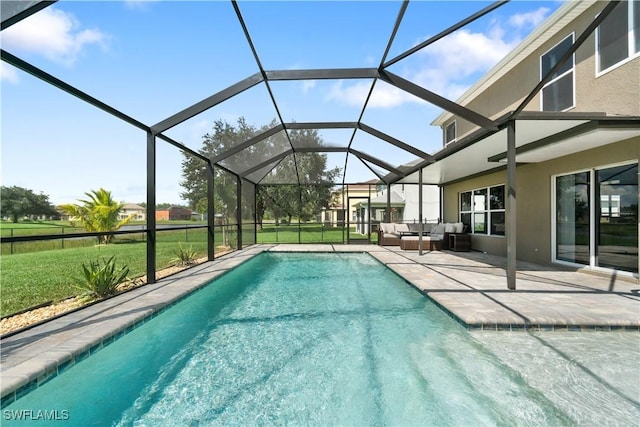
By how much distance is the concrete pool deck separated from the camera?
266 cm

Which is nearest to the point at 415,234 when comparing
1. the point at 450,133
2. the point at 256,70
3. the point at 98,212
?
the point at 450,133

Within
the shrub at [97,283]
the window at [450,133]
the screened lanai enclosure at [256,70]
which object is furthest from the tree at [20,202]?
the window at [450,133]

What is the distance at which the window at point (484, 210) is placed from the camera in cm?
920

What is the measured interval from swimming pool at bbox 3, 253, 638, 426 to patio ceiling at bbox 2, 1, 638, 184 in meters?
3.02

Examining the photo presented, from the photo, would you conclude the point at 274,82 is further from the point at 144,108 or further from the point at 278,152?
the point at 278,152

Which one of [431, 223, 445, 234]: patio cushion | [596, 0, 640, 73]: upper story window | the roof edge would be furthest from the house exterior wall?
[596, 0, 640, 73]: upper story window

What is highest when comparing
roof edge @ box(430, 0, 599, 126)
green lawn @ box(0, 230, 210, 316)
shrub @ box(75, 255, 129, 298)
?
roof edge @ box(430, 0, 599, 126)

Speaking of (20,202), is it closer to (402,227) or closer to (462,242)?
(402,227)

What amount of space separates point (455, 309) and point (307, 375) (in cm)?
218

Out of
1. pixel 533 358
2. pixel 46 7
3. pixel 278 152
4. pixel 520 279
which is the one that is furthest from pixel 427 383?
pixel 278 152

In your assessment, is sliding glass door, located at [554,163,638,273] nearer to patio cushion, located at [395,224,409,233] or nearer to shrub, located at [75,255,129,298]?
patio cushion, located at [395,224,409,233]

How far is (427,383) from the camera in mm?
2764

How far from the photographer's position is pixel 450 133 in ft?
39.5

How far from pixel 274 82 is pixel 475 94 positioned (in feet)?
23.3
